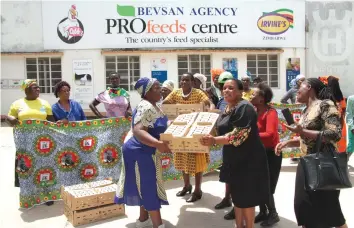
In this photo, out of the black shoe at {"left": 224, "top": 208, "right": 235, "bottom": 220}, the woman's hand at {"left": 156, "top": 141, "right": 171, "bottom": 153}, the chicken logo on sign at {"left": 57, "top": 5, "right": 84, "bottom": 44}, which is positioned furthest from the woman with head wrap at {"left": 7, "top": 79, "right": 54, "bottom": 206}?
the chicken logo on sign at {"left": 57, "top": 5, "right": 84, "bottom": 44}

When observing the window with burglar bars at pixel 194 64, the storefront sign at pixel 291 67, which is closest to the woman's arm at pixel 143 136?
the window with burglar bars at pixel 194 64

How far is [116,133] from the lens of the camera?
17.7 ft

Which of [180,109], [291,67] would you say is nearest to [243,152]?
[180,109]

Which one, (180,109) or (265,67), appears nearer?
(180,109)

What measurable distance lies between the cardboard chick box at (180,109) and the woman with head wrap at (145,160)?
90cm

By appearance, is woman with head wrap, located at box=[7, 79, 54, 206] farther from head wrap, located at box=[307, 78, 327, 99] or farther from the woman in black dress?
head wrap, located at box=[307, 78, 327, 99]

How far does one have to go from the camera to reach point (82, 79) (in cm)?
1529

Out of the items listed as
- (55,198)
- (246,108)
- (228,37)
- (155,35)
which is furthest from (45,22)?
(246,108)

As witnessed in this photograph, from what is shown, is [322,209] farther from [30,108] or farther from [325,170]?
[30,108]

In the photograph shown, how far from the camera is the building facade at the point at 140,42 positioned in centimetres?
1508

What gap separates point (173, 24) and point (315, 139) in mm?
13280

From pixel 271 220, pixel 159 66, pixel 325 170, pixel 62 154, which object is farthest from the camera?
pixel 159 66

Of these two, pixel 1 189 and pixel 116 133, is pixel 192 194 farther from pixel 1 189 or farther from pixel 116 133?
pixel 1 189

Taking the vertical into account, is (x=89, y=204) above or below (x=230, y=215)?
above
